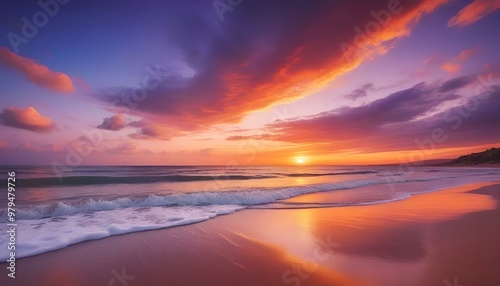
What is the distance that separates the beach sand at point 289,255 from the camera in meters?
4.24

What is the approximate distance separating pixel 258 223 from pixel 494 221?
7516 mm

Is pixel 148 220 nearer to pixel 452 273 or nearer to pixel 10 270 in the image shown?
pixel 10 270

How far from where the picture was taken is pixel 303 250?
5.63m

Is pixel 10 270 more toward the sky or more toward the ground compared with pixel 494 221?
more toward the sky

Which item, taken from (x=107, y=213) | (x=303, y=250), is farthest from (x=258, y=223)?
(x=107, y=213)
